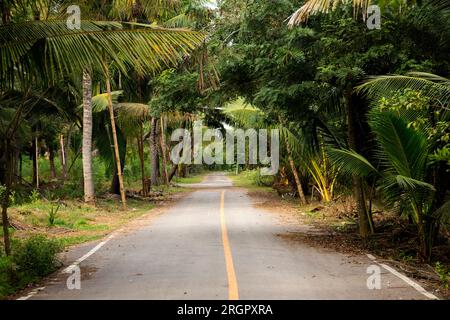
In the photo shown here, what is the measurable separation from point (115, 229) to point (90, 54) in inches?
366

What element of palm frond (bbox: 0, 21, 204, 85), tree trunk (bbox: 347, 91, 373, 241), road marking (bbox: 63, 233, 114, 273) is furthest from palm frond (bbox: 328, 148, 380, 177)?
road marking (bbox: 63, 233, 114, 273)

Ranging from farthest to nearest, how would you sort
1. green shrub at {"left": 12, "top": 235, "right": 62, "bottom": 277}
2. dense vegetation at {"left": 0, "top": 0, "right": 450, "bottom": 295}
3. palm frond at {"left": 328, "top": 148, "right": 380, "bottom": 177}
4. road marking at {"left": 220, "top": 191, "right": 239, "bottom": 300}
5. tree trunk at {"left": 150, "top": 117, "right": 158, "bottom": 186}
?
tree trunk at {"left": 150, "top": 117, "right": 158, "bottom": 186}
palm frond at {"left": 328, "top": 148, "right": 380, "bottom": 177}
green shrub at {"left": 12, "top": 235, "right": 62, "bottom": 277}
dense vegetation at {"left": 0, "top": 0, "right": 450, "bottom": 295}
road marking at {"left": 220, "top": 191, "right": 239, "bottom": 300}

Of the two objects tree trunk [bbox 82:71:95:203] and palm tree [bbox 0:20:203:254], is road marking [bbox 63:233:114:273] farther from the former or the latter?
tree trunk [bbox 82:71:95:203]

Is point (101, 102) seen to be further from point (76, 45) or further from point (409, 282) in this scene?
point (409, 282)

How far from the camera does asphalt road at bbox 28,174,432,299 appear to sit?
7.88 m

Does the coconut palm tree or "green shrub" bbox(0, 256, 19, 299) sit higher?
the coconut palm tree

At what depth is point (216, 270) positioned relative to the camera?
9648 millimetres

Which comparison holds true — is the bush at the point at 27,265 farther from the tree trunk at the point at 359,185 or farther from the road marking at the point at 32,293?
Result: the tree trunk at the point at 359,185

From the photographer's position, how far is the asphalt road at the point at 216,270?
7.88m

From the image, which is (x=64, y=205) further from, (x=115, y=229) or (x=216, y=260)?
(x=216, y=260)

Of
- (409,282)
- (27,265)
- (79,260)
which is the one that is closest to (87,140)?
(79,260)

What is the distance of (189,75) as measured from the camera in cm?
1520

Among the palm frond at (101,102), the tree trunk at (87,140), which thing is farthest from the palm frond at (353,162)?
the palm frond at (101,102)
